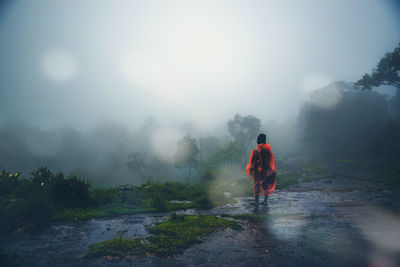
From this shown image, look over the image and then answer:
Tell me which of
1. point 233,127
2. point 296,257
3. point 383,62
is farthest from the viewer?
point 233,127

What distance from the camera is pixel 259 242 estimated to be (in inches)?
176

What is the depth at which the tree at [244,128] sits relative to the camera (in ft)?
223

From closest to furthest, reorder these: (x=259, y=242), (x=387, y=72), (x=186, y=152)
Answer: (x=259, y=242) < (x=387, y=72) < (x=186, y=152)

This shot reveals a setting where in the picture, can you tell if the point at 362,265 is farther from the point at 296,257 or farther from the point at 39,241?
the point at 39,241

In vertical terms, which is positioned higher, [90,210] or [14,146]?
[14,146]

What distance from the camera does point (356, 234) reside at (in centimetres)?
473

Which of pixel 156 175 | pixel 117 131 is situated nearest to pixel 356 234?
pixel 156 175

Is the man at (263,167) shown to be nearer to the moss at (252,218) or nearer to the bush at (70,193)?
the moss at (252,218)

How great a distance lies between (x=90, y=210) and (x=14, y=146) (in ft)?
422

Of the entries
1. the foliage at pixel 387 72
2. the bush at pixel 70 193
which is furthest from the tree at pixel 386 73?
the bush at pixel 70 193

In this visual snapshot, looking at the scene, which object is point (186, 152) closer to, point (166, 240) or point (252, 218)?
point (252, 218)

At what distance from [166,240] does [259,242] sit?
6.60ft

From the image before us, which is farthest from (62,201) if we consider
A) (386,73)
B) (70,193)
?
(386,73)

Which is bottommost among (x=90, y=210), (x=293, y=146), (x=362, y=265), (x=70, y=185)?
(x=362, y=265)
